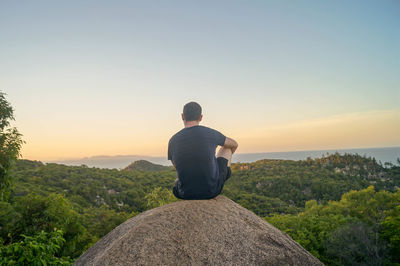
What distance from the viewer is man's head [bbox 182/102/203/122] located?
467 cm

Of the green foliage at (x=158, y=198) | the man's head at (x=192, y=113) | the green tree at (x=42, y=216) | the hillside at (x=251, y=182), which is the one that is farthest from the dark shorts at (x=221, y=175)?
the hillside at (x=251, y=182)

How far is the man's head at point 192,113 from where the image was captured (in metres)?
4.67

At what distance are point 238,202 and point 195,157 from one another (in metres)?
55.2

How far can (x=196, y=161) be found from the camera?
4.36 meters

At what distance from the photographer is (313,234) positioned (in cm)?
3569

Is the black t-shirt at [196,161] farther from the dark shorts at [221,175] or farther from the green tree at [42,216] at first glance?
the green tree at [42,216]

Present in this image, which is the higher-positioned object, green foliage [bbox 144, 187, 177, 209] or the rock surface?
the rock surface

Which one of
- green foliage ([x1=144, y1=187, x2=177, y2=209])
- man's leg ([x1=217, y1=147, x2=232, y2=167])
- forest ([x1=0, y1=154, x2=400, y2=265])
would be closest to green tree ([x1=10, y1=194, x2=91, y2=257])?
forest ([x1=0, y1=154, x2=400, y2=265])

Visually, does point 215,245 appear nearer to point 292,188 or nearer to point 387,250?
point 387,250

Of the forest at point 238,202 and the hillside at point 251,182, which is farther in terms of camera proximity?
the hillside at point 251,182

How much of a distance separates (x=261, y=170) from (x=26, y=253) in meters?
94.3

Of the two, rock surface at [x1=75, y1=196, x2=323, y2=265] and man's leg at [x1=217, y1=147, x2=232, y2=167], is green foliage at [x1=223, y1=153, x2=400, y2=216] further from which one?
rock surface at [x1=75, y1=196, x2=323, y2=265]

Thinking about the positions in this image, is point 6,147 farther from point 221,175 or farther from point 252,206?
point 252,206

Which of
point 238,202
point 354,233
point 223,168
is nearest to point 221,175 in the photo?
point 223,168
